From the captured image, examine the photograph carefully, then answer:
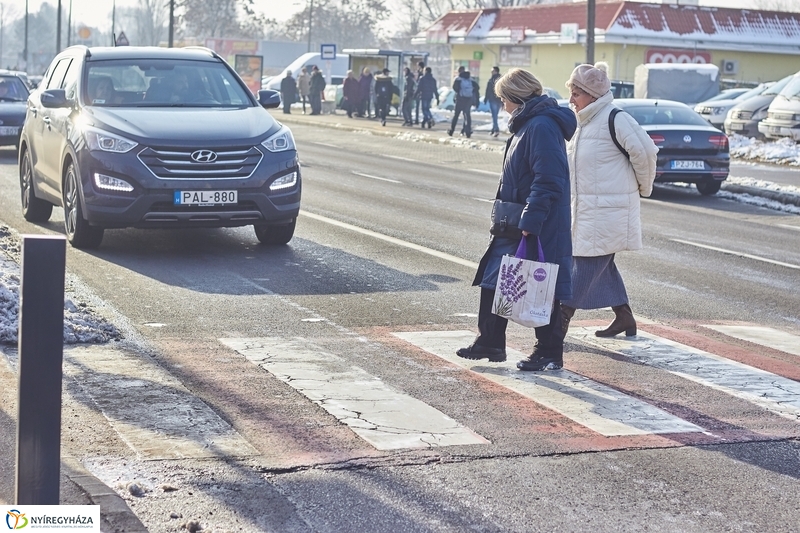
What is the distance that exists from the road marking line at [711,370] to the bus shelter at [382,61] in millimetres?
37995

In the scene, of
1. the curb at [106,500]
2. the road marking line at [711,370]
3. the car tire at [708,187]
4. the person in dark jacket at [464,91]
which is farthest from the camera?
the person in dark jacket at [464,91]

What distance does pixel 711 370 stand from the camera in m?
6.89

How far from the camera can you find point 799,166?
24812 millimetres

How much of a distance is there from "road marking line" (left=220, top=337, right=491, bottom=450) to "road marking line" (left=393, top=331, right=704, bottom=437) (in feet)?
1.97

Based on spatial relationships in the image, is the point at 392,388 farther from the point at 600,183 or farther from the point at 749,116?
the point at 749,116

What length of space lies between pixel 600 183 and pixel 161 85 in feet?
17.7

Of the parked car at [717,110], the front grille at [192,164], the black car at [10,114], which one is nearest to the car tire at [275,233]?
the front grille at [192,164]

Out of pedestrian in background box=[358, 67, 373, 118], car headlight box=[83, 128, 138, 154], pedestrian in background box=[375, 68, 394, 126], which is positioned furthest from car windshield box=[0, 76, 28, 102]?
pedestrian in background box=[358, 67, 373, 118]

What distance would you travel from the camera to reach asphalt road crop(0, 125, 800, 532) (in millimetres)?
4574

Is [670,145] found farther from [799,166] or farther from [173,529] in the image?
[173,529]

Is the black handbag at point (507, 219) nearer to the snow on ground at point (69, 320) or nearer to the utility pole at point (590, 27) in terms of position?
the snow on ground at point (69, 320)

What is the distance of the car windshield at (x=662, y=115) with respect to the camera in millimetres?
19219

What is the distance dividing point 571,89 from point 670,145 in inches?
463

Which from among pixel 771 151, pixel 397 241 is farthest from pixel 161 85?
pixel 771 151
